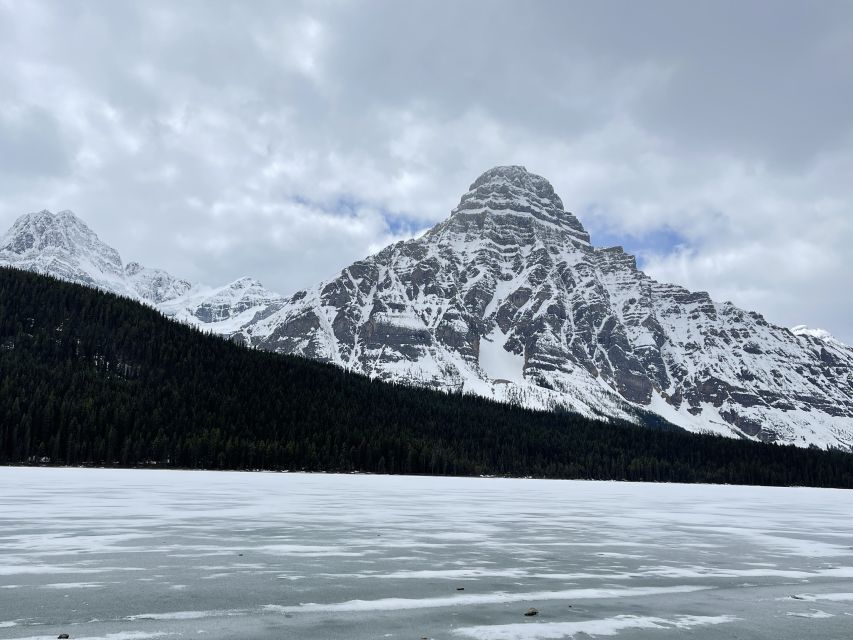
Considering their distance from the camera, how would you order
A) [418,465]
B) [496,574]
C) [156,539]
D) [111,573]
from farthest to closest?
[418,465] < [156,539] < [496,574] < [111,573]

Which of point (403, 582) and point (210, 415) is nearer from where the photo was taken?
point (403, 582)

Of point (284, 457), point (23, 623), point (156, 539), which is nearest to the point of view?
point (23, 623)

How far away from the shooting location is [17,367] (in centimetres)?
14100

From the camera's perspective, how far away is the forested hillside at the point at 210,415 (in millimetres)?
122188

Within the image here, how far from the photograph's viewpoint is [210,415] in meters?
147

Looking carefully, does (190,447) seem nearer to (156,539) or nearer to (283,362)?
(283,362)

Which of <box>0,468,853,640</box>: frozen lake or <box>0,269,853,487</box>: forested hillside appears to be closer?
<box>0,468,853,640</box>: frozen lake

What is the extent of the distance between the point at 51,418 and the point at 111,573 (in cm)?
12420

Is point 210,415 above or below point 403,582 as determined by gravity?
above

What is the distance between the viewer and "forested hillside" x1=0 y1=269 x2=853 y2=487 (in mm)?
122188

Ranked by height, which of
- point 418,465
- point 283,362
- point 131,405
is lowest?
point 418,465

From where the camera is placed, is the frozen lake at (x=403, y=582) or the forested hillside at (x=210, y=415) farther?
the forested hillside at (x=210, y=415)

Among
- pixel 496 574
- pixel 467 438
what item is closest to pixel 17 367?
pixel 467 438

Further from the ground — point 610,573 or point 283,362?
point 283,362
